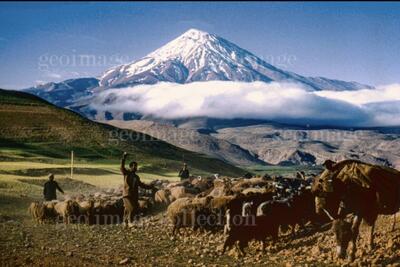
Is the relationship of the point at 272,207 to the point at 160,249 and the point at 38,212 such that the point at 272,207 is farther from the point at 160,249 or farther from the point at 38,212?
the point at 38,212

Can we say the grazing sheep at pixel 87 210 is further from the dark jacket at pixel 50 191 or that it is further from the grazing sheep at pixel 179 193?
the grazing sheep at pixel 179 193

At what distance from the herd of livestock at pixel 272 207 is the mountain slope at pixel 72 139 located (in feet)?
181

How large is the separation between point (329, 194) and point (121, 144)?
283ft

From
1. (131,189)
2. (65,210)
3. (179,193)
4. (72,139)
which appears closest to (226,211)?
(131,189)

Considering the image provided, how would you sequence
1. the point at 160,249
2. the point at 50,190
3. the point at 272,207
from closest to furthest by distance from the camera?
the point at 160,249 → the point at 272,207 → the point at 50,190

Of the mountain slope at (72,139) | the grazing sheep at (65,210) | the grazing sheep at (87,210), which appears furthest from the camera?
the mountain slope at (72,139)

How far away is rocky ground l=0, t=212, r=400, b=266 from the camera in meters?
11.1

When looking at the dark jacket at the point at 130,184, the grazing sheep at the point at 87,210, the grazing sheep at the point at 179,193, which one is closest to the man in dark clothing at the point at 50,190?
the grazing sheep at the point at 87,210

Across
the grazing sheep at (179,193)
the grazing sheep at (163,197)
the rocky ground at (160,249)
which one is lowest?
the rocky ground at (160,249)

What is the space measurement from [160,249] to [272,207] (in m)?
3.47

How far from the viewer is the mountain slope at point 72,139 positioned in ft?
264

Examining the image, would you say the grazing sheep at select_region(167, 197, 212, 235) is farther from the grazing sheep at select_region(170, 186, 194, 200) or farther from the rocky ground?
the grazing sheep at select_region(170, 186, 194, 200)

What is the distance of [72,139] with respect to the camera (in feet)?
292

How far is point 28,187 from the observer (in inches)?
1094
